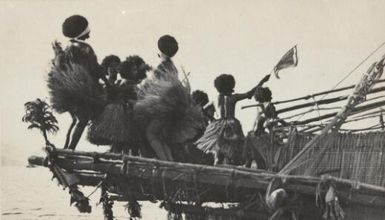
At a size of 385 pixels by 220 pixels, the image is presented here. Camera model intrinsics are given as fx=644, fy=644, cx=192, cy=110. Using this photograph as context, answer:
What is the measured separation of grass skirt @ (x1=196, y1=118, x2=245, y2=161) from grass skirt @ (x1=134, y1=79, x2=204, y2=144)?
0.78 feet

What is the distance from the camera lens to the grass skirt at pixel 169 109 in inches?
253

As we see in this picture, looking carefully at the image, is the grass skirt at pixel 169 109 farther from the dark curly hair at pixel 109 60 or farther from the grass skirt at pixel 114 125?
the dark curly hair at pixel 109 60

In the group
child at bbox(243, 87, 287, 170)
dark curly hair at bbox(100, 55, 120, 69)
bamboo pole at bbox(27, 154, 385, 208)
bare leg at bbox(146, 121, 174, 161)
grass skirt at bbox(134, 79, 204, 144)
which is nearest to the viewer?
bamboo pole at bbox(27, 154, 385, 208)

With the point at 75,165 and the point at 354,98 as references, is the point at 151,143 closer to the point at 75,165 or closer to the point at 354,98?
the point at 75,165

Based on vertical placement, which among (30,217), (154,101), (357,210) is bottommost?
(30,217)

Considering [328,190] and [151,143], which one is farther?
[151,143]

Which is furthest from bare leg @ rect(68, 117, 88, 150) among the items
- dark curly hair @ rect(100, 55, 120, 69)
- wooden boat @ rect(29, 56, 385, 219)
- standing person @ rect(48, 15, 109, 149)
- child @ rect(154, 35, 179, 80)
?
dark curly hair @ rect(100, 55, 120, 69)

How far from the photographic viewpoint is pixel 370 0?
22.8 feet

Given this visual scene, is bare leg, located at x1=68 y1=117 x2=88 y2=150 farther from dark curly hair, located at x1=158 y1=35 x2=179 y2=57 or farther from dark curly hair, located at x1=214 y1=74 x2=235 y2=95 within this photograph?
dark curly hair, located at x1=214 y1=74 x2=235 y2=95

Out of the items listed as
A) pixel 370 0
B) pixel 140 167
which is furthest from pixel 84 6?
pixel 370 0

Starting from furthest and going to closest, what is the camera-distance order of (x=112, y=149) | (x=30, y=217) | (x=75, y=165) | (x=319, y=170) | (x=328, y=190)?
(x=30, y=217)
(x=112, y=149)
(x=75, y=165)
(x=319, y=170)
(x=328, y=190)

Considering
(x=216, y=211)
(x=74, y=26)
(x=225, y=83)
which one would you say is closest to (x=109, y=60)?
(x=74, y=26)

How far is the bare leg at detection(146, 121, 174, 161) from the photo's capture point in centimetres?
660

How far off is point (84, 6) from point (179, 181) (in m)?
2.76
